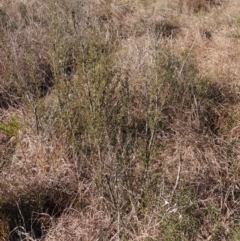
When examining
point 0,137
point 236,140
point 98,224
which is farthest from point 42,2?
point 98,224

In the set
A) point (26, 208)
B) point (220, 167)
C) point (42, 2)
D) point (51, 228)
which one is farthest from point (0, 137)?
point (42, 2)

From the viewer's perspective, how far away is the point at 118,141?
234 cm

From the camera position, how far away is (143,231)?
2303mm

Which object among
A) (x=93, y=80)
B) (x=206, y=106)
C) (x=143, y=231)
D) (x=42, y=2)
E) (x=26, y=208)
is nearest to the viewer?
(x=143, y=231)

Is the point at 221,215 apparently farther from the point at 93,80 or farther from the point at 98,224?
the point at 93,80

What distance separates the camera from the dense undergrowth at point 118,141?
7.77 ft

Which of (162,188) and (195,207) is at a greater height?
(162,188)

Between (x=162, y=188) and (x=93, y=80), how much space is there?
36.6 inches

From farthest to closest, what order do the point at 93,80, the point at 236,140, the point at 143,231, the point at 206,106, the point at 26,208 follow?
the point at 206,106 → the point at 236,140 → the point at 93,80 → the point at 26,208 → the point at 143,231

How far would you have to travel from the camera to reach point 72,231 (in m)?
2.39

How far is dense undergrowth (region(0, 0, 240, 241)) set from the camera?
7.77 ft

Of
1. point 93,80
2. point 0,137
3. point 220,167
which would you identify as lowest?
point 220,167

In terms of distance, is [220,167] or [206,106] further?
[206,106]

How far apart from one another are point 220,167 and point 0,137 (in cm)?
175
